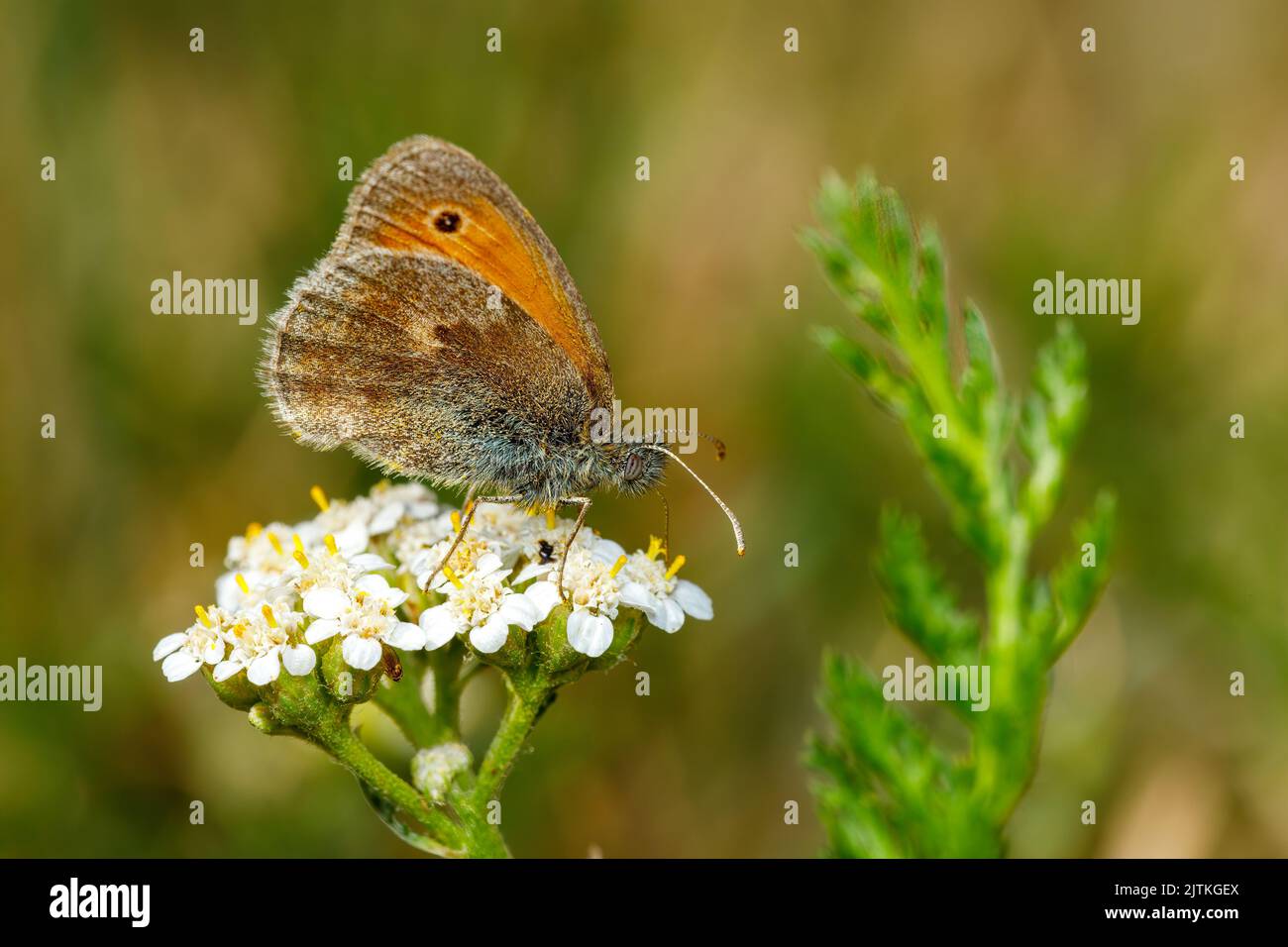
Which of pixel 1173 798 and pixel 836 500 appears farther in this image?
pixel 836 500

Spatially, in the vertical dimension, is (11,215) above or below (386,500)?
above

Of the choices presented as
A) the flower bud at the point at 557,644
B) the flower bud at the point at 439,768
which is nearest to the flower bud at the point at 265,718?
the flower bud at the point at 439,768

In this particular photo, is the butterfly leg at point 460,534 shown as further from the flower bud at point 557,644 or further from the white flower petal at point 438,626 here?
the flower bud at point 557,644

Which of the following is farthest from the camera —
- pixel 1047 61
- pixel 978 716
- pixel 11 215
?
pixel 1047 61

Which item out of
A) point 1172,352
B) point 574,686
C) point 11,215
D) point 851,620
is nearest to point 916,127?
point 1172,352

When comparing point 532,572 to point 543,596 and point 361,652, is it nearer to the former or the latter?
point 543,596

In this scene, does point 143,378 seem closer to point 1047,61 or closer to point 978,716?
point 978,716

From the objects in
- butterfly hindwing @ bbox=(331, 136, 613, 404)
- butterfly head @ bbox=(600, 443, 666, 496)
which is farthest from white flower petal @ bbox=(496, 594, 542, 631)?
butterfly hindwing @ bbox=(331, 136, 613, 404)
